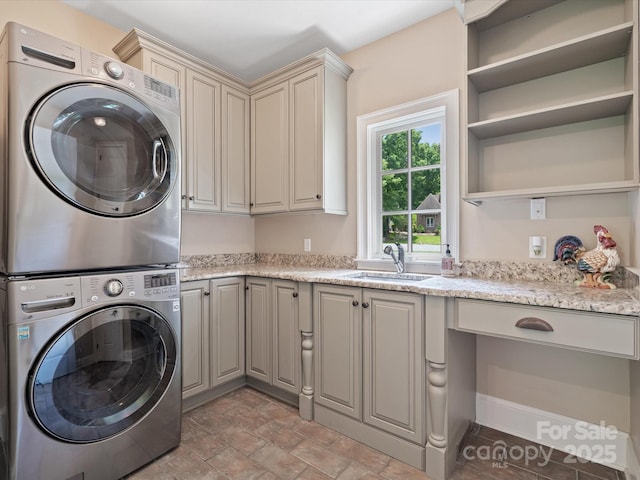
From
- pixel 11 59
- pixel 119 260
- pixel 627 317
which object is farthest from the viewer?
pixel 119 260

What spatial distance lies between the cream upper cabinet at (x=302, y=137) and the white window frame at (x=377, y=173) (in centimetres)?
17

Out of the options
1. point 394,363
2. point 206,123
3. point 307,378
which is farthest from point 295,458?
point 206,123

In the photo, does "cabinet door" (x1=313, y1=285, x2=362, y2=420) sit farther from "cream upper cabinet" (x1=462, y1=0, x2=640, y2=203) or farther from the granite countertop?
"cream upper cabinet" (x1=462, y1=0, x2=640, y2=203)

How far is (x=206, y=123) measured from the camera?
8.39 ft

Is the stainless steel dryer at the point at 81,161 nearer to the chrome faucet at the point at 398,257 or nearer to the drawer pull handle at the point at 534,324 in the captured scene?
the chrome faucet at the point at 398,257


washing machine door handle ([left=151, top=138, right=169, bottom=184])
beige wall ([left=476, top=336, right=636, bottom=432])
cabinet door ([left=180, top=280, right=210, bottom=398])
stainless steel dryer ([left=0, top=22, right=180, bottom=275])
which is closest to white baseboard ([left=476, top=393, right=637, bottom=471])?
beige wall ([left=476, top=336, right=636, bottom=432])

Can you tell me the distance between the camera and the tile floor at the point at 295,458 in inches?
63.2

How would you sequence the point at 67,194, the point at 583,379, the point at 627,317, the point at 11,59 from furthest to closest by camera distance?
the point at 583,379
the point at 67,194
the point at 11,59
the point at 627,317

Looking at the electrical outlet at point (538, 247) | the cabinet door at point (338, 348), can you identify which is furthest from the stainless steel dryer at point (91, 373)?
the electrical outlet at point (538, 247)

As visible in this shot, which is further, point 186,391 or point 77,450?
point 186,391

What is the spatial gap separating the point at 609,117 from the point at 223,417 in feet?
9.08

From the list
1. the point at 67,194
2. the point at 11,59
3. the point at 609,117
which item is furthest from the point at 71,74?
the point at 609,117

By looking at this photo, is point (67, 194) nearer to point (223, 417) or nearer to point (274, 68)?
point (223, 417)

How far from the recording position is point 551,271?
5.79ft
